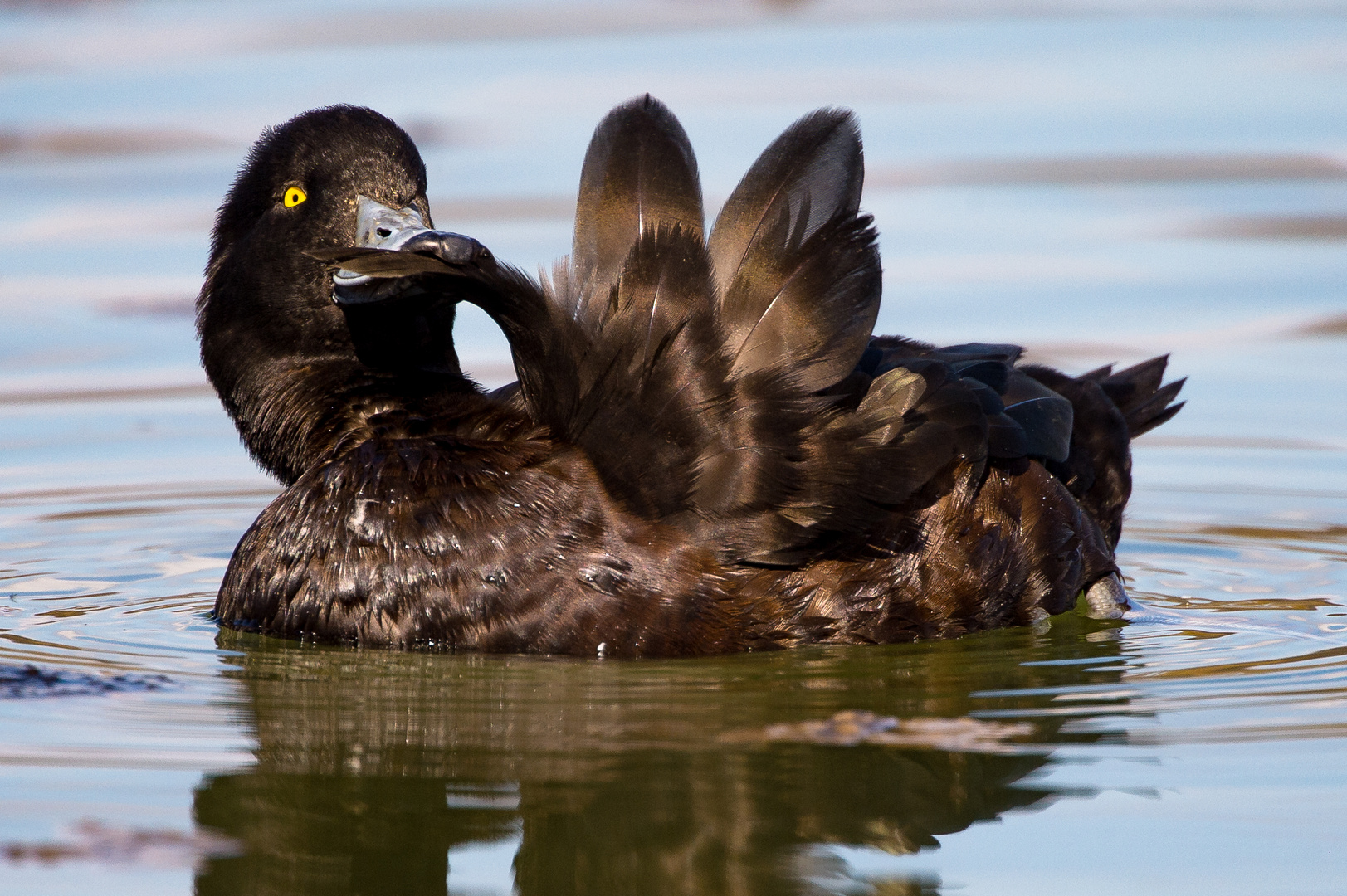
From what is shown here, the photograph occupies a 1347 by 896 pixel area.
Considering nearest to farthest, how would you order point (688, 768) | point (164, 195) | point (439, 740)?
point (688, 768) → point (439, 740) → point (164, 195)

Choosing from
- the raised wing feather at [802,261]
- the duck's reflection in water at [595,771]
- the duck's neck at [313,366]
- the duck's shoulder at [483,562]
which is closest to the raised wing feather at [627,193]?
the raised wing feather at [802,261]

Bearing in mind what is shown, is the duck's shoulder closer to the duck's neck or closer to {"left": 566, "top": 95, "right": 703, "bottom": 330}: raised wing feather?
the duck's neck

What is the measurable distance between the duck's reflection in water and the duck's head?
3.15ft

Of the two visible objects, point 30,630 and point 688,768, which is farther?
point 30,630

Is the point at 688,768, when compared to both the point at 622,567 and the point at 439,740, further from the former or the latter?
the point at 622,567

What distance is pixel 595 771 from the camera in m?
4.22

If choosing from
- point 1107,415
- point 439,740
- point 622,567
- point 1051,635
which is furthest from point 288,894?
point 1107,415

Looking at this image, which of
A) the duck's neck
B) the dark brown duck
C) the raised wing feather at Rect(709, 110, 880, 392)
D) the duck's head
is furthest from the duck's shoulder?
the raised wing feather at Rect(709, 110, 880, 392)

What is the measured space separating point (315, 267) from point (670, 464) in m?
1.35

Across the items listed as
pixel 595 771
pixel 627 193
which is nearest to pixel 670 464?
pixel 627 193

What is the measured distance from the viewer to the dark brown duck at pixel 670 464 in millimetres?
5172

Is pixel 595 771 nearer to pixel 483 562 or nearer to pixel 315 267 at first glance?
pixel 483 562

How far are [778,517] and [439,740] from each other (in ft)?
3.75

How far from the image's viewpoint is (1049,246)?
1123cm
